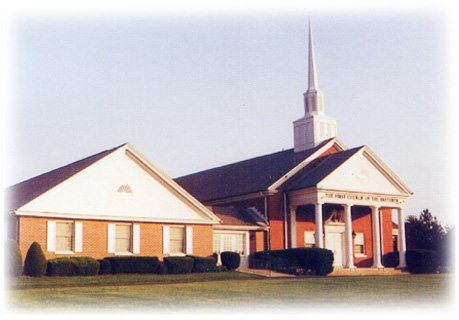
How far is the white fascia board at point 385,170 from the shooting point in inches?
1724

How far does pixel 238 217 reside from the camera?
141 feet

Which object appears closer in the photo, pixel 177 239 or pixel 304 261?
pixel 177 239

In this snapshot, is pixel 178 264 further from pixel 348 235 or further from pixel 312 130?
pixel 312 130

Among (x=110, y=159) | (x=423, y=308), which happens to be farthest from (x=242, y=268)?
(x=423, y=308)

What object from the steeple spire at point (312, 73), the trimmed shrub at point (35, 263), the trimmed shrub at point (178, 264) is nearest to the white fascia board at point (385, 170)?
the steeple spire at point (312, 73)

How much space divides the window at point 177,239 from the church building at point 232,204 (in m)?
0.06

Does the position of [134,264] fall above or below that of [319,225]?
below

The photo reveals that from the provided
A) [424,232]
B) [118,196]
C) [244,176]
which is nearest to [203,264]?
[118,196]

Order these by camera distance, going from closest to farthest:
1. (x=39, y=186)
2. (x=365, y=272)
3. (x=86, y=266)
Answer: (x=86, y=266) < (x=39, y=186) < (x=365, y=272)

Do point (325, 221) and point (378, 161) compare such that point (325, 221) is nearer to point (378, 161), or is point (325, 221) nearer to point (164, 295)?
point (378, 161)

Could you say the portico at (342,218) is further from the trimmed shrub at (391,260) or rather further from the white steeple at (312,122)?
the white steeple at (312,122)

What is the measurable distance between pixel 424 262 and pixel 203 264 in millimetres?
15141

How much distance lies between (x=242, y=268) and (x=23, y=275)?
1414 centimetres

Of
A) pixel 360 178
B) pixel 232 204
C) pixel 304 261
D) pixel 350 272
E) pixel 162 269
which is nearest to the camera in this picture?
pixel 162 269
